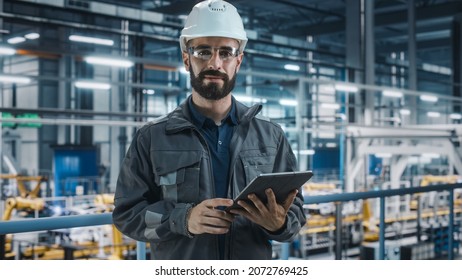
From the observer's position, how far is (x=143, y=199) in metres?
1.76

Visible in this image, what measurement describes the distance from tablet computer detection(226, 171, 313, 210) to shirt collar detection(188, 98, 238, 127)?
0.34 metres

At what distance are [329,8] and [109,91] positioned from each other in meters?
7.08

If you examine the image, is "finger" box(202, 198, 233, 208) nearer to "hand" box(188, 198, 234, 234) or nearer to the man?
"hand" box(188, 198, 234, 234)

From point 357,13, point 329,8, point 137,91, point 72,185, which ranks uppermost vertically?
point 329,8

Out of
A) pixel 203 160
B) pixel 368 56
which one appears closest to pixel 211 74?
pixel 203 160

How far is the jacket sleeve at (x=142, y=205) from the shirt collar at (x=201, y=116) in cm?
17

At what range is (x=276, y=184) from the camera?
5.01 feet

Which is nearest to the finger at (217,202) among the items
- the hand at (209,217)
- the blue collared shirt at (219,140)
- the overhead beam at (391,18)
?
the hand at (209,217)

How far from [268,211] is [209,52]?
54 cm

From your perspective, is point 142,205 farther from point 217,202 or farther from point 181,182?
point 217,202

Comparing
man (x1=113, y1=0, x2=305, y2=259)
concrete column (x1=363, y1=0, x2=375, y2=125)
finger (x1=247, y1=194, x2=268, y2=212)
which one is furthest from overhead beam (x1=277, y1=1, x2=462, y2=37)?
finger (x1=247, y1=194, x2=268, y2=212)

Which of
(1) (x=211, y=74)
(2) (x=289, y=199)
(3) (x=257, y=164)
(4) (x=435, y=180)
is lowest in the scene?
(4) (x=435, y=180)
